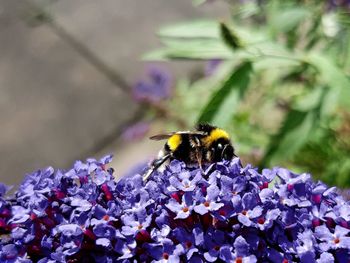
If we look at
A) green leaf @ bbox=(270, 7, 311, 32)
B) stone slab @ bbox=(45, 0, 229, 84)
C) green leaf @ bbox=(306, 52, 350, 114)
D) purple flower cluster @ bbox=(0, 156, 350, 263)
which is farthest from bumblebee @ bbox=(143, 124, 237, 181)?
stone slab @ bbox=(45, 0, 229, 84)

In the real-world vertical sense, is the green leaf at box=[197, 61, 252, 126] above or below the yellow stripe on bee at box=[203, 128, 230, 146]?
above

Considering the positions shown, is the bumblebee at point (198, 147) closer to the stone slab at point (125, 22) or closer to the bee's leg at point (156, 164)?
the bee's leg at point (156, 164)

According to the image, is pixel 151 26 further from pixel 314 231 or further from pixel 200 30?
pixel 314 231

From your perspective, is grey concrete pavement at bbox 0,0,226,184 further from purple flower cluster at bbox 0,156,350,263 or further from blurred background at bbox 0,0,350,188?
purple flower cluster at bbox 0,156,350,263

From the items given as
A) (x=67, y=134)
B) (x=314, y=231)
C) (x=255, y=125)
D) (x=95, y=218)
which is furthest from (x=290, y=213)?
(x=67, y=134)

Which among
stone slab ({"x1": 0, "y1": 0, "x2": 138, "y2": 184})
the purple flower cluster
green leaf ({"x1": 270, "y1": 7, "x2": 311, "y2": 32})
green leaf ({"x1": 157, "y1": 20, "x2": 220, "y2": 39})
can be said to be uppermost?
stone slab ({"x1": 0, "y1": 0, "x2": 138, "y2": 184})

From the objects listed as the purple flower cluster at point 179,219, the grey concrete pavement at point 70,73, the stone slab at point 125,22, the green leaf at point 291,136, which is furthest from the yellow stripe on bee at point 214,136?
the stone slab at point 125,22

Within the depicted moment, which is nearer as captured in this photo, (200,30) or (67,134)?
(200,30)
